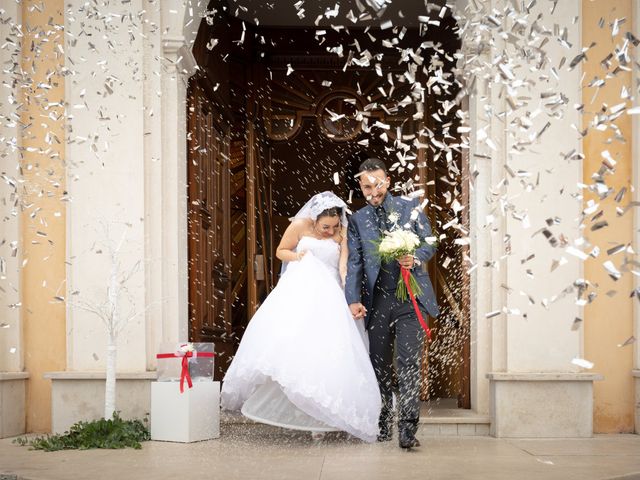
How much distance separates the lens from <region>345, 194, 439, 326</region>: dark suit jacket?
5875 mm

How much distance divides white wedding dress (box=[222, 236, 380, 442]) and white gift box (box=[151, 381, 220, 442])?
0.44ft

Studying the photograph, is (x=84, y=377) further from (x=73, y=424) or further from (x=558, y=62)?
(x=558, y=62)

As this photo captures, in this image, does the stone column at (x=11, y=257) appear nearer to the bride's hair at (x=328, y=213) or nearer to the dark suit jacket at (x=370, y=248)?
the bride's hair at (x=328, y=213)

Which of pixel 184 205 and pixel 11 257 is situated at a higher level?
pixel 184 205

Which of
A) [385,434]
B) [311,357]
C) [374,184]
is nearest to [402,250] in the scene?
[374,184]

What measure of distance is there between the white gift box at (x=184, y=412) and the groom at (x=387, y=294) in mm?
1218

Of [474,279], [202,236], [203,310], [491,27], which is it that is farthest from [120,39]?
[474,279]

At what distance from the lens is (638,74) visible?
6.49m

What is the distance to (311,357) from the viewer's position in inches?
231

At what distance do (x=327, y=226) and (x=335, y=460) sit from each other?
196 cm

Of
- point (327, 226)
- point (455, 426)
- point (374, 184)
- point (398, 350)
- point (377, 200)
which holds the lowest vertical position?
point (455, 426)

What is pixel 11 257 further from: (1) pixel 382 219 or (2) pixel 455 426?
(2) pixel 455 426

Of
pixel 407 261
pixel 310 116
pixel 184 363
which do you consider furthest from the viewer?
pixel 310 116

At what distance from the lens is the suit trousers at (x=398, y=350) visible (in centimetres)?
557
